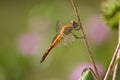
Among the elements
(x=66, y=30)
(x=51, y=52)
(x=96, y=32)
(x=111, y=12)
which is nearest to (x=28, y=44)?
(x=51, y=52)

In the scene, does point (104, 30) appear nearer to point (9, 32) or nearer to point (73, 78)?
point (73, 78)

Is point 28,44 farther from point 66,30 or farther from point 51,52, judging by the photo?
point 66,30

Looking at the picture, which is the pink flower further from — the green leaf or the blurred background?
the green leaf

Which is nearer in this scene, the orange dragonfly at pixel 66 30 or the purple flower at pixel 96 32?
the orange dragonfly at pixel 66 30

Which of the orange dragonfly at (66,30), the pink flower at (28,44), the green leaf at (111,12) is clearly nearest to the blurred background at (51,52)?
the pink flower at (28,44)

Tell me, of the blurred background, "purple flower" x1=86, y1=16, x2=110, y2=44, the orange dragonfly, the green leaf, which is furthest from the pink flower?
the orange dragonfly

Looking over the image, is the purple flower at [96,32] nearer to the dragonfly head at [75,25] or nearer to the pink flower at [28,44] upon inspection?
the pink flower at [28,44]
